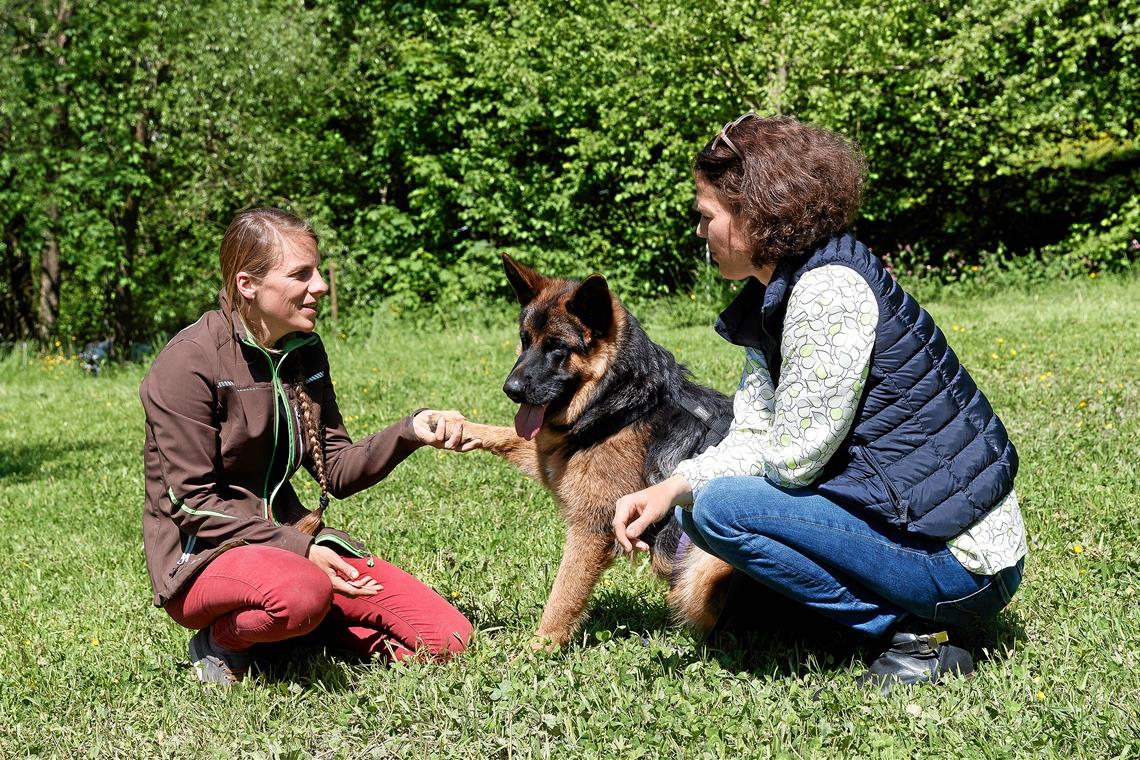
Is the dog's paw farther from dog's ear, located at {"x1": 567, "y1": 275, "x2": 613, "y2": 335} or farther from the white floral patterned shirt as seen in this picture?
dog's ear, located at {"x1": 567, "y1": 275, "x2": 613, "y2": 335}

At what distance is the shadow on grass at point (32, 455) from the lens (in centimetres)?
818

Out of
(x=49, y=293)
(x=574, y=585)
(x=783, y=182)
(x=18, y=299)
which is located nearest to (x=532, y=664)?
(x=574, y=585)

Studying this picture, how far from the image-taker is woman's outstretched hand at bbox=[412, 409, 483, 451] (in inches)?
154

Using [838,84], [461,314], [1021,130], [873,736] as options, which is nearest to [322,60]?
[461,314]

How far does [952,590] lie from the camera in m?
3.24

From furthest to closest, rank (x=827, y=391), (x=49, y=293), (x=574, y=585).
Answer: (x=49, y=293) → (x=574, y=585) → (x=827, y=391)

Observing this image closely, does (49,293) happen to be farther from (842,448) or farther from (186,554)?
(842,448)

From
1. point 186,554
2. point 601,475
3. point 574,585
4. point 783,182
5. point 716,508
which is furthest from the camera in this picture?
point 601,475

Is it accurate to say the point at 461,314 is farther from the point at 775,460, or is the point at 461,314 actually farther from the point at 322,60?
the point at 775,460

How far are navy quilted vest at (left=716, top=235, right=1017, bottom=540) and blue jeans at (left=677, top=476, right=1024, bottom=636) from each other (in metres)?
0.09

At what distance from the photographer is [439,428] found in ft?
12.8

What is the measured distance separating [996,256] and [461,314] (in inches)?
356

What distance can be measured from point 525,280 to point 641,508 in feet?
5.44

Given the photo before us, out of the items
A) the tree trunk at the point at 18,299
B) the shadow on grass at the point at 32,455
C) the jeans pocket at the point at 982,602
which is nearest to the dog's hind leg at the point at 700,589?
the jeans pocket at the point at 982,602
